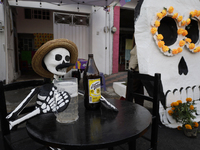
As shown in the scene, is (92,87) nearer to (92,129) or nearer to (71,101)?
(71,101)

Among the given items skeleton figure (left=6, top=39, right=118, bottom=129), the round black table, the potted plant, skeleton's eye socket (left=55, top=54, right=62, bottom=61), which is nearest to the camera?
the round black table

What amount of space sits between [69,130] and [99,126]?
15 centimetres

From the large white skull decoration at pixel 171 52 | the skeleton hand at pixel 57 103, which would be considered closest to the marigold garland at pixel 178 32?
the large white skull decoration at pixel 171 52

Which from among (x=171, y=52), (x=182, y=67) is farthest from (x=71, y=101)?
(x=182, y=67)

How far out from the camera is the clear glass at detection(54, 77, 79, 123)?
2.61ft

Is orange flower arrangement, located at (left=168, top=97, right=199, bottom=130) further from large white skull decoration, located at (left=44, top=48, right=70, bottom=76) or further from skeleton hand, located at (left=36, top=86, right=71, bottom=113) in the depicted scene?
skeleton hand, located at (left=36, top=86, right=71, bottom=113)

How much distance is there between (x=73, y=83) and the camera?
83 centimetres

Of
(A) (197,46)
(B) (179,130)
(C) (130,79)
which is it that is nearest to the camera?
(C) (130,79)


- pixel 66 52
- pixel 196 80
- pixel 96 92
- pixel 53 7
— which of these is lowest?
pixel 196 80

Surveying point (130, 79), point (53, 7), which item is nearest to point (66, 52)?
point (130, 79)

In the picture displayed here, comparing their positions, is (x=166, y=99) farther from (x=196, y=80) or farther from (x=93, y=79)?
(x=93, y=79)

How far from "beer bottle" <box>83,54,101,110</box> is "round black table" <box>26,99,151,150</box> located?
0.16 feet

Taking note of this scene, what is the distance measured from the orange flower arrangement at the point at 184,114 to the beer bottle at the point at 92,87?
1447mm

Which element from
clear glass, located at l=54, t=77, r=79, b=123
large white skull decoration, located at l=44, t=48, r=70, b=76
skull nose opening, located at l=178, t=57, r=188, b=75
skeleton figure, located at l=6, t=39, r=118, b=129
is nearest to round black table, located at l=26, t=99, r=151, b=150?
clear glass, located at l=54, t=77, r=79, b=123
